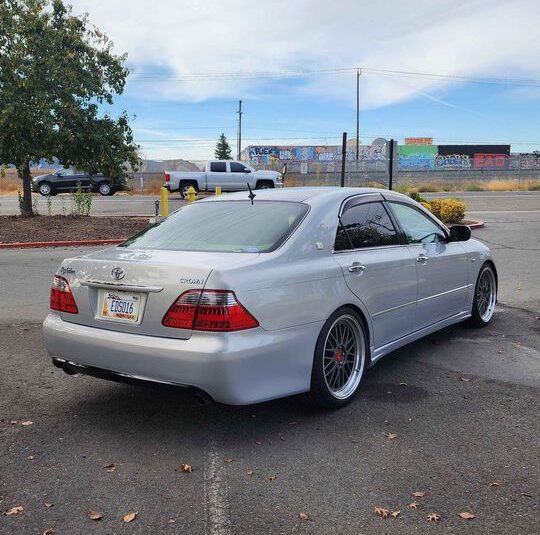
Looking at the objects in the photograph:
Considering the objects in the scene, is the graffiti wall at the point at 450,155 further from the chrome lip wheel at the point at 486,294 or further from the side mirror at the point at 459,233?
the side mirror at the point at 459,233

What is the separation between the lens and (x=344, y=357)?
13.8 feet

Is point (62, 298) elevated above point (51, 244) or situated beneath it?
elevated above

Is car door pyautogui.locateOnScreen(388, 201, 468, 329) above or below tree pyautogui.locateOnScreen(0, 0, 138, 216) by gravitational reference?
below

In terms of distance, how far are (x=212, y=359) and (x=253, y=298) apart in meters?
0.43

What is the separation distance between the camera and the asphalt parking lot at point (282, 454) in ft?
9.14

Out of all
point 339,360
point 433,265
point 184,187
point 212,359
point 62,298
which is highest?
point 184,187

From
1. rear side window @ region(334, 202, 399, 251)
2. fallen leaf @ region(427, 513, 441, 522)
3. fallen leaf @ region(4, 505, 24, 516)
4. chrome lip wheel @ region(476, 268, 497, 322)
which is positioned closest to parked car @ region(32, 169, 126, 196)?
chrome lip wheel @ region(476, 268, 497, 322)

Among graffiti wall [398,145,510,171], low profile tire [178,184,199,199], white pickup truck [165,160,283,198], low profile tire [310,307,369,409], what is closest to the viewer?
low profile tire [310,307,369,409]

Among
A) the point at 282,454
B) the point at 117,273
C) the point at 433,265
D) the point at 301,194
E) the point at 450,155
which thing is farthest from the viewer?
the point at 450,155

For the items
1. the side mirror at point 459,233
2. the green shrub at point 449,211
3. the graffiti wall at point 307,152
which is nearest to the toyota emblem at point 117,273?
the side mirror at point 459,233

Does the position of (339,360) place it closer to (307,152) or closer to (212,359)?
(212,359)

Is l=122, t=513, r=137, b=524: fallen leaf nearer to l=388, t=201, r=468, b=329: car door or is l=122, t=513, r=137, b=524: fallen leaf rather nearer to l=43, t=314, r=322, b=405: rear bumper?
l=43, t=314, r=322, b=405: rear bumper

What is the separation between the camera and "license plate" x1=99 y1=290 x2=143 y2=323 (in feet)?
11.8

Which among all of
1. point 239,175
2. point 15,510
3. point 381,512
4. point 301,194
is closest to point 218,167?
point 239,175
